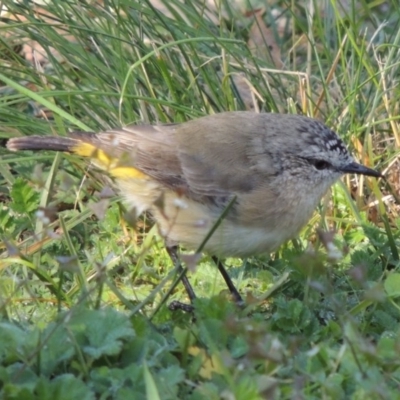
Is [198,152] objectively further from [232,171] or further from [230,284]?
[230,284]

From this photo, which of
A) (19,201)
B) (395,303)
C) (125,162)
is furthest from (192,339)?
(19,201)

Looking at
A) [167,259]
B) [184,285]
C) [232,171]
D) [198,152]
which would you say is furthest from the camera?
[167,259]

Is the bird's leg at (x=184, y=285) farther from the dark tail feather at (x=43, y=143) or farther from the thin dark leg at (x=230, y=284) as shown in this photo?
the dark tail feather at (x=43, y=143)

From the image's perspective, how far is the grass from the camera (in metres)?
2.90

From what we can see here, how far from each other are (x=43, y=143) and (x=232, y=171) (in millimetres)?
925

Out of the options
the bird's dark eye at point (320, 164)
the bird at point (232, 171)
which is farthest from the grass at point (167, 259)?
the bird's dark eye at point (320, 164)

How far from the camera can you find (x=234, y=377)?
286 centimetres

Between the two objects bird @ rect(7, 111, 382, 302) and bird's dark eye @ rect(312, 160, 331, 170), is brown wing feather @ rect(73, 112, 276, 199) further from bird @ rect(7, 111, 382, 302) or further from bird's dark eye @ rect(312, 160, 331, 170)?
bird's dark eye @ rect(312, 160, 331, 170)

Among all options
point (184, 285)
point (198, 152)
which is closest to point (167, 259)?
point (184, 285)

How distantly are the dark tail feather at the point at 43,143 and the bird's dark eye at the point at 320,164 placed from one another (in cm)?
114

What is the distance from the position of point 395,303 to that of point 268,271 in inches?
33.2

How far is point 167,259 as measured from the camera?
15.6 feet

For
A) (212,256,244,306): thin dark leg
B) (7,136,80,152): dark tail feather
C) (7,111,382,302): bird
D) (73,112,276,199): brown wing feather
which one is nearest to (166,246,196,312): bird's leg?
(7,111,382,302): bird

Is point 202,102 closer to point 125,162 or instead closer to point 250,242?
point 250,242
